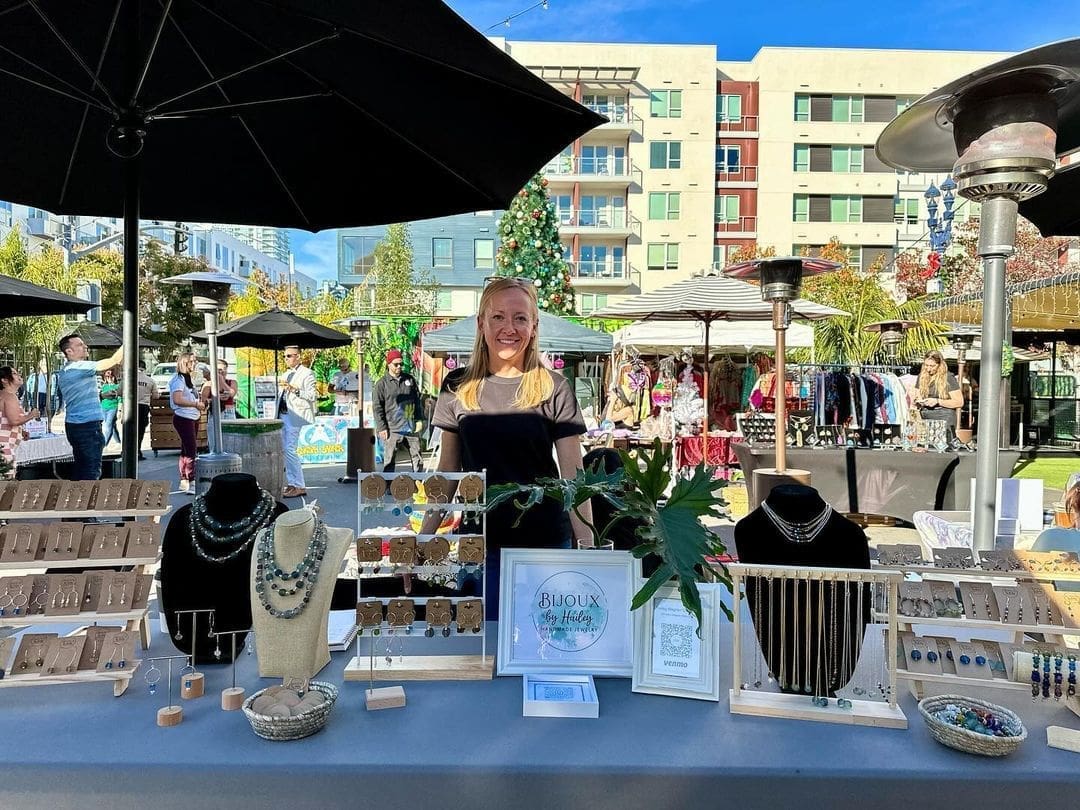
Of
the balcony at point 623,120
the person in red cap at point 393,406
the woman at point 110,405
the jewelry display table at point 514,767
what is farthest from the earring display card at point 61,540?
the balcony at point 623,120

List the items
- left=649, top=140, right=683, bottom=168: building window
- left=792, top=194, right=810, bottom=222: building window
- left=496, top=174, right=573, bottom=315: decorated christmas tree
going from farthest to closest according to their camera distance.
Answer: left=649, top=140, right=683, bottom=168: building window → left=792, top=194, right=810, bottom=222: building window → left=496, top=174, right=573, bottom=315: decorated christmas tree

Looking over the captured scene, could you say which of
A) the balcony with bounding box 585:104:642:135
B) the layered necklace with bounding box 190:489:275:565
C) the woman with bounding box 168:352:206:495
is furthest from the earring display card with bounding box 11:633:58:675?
the balcony with bounding box 585:104:642:135

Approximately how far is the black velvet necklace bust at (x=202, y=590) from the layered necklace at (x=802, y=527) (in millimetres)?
1172

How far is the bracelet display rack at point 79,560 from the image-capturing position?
1444 millimetres

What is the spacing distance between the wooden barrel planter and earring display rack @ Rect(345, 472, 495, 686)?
528cm

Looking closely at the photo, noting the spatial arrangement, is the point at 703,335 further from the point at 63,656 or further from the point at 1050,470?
the point at 63,656

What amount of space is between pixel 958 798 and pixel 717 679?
44 centimetres

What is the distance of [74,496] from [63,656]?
0.35m

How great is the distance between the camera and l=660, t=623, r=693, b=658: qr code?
4.74ft

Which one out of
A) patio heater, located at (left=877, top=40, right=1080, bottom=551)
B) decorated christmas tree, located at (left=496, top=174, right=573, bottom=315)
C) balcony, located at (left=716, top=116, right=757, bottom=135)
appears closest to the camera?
patio heater, located at (left=877, top=40, right=1080, bottom=551)

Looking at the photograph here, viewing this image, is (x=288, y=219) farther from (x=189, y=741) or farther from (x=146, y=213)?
(x=189, y=741)

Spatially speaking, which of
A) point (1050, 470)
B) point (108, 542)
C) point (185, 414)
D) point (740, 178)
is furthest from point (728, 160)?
point (108, 542)

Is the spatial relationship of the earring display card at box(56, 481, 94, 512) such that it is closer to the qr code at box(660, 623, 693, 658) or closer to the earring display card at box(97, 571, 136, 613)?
the earring display card at box(97, 571, 136, 613)

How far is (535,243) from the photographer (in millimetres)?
14492
